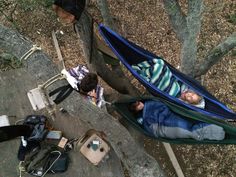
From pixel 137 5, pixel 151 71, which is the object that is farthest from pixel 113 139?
pixel 137 5

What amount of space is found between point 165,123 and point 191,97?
1.19 feet

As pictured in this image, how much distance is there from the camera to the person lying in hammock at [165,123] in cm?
386

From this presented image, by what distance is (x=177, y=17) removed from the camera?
12.5 feet

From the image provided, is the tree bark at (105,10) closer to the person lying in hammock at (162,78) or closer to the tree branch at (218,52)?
the person lying in hammock at (162,78)

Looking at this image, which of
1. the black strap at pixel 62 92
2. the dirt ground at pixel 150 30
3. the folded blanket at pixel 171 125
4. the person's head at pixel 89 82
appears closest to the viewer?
the black strap at pixel 62 92

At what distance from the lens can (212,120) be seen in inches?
138

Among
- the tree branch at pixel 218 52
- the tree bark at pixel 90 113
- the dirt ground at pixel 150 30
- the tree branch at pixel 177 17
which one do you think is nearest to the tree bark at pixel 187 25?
the tree branch at pixel 177 17

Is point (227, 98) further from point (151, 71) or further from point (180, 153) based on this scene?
point (151, 71)

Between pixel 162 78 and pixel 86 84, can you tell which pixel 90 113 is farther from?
pixel 162 78

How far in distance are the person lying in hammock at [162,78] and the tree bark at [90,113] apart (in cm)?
89

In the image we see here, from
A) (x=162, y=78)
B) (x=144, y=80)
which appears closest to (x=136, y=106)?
(x=144, y=80)

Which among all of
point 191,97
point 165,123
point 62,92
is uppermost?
point 62,92

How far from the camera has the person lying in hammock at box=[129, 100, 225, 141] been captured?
3.86 metres

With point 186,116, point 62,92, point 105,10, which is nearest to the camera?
point 62,92
